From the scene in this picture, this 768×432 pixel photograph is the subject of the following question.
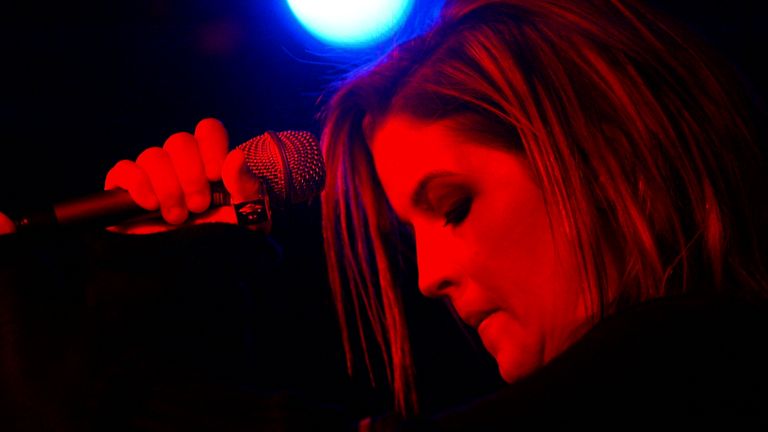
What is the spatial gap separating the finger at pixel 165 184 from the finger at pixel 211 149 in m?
0.07

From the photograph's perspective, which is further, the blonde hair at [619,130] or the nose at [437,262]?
the nose at [437,262]

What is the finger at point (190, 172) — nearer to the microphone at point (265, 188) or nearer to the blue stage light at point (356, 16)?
the microphone at point (265, 188)

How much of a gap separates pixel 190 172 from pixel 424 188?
550 mm

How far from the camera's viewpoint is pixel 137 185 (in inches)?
42.5

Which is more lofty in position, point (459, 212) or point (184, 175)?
point (184, 175)

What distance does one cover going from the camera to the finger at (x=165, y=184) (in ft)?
3.62

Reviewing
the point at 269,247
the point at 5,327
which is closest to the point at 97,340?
the point at 5,327

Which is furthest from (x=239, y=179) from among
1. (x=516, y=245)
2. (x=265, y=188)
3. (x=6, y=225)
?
(x=516, y=245)

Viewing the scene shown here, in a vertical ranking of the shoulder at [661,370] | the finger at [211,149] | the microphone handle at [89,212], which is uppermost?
the finger at [211,149]

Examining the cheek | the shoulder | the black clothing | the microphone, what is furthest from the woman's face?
the shoulder

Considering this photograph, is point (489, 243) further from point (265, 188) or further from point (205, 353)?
point (205, 353)

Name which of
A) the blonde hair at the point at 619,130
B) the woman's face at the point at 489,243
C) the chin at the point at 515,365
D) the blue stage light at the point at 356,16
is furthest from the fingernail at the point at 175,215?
the blue stage light at the point at 356,16

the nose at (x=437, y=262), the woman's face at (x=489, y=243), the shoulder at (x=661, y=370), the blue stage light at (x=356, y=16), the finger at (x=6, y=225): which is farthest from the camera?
the blue stage light at (x=356, y=16)

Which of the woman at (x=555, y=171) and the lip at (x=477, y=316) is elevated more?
the woman at (x=555, y=171)
